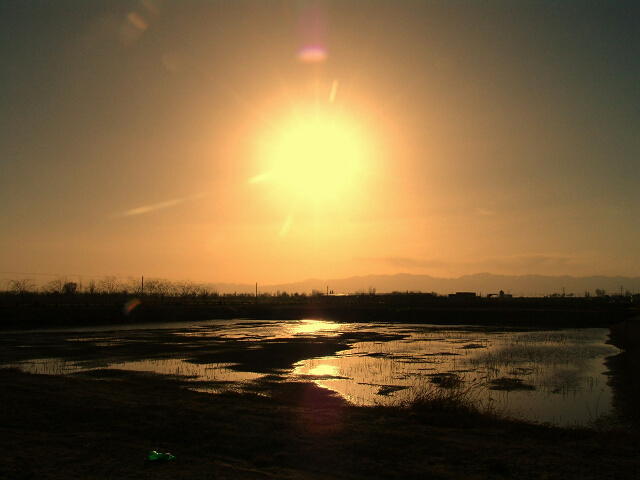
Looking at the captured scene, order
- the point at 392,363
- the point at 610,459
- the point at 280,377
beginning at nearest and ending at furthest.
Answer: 1. the point at 610,459
2. the point at 280,377
3. the point at 392,363

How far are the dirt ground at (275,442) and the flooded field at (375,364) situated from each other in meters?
5.10

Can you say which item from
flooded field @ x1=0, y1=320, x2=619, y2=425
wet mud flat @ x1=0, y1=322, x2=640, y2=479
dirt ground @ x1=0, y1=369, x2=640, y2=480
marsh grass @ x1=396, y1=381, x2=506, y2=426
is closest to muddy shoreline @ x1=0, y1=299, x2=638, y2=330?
flooded field @ x1=0, y1=320, x2=619, y2=425

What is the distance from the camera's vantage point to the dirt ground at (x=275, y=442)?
34.1 feet

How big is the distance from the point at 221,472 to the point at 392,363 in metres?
23.2

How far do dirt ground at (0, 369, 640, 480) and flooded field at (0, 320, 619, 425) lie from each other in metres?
5.10

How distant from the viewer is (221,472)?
1020cm

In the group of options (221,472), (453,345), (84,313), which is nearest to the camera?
(221,472)

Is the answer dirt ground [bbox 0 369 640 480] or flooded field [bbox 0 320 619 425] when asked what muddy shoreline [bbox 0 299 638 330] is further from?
dirt ground [bbox 0 369 640 480]

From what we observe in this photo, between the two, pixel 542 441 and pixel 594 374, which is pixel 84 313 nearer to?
pixel 594 374

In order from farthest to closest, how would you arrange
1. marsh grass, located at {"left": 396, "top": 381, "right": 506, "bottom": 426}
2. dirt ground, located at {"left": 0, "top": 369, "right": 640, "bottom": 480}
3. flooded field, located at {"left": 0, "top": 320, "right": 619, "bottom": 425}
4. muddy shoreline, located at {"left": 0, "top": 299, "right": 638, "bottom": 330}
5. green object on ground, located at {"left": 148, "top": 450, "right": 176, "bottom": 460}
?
muddy shoreline, located at {"left": 0, "top": 299, "right": 638, "bottom": 330}, flooded field, located at {"left": 0, "top": 320, "right": 619, "bottom": 425}, marsh grass, located at {"left": 396, "top": 381, "right": 506, "bottom": 426}, green object on ground, located at {"left": 148, "top": 450, "right": 176, "bottom": 460}, dirt ground, located at {"left": 0, "top": 369, "right": 640, "bottom": 480}

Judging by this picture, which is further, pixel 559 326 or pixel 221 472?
pixel 559 326

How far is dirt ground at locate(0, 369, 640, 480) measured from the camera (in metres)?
10.4

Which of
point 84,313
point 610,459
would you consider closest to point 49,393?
point 610,459

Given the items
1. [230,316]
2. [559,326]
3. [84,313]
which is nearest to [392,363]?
[559,326]
